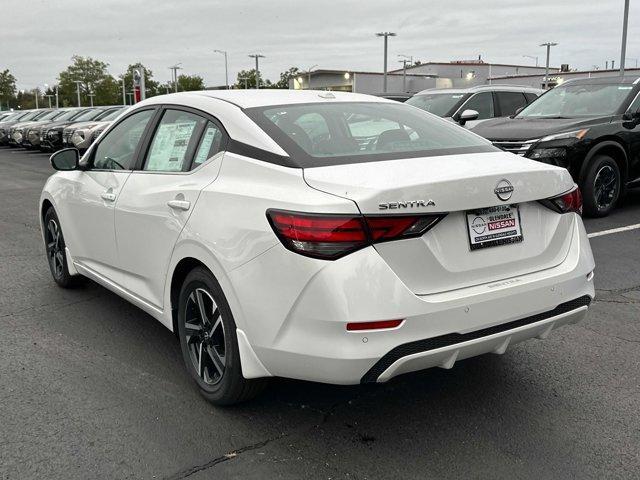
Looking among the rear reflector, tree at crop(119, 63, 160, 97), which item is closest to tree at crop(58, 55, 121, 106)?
tree at crop(119, 63, 160, 97)

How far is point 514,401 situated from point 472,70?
87903 mm

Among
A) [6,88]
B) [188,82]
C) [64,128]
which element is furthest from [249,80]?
[64,128]

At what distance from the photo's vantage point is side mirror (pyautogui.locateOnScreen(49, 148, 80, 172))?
Answer: 4711 millimetres

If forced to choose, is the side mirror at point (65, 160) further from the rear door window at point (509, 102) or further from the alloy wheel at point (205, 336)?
the rear door window at point (509, 102)

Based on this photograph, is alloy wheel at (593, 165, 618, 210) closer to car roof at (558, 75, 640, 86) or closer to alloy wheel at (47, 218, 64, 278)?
car roof at (558, 75, 640, 86)

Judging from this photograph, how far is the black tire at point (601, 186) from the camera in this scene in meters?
8.06

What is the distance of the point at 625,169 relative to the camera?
27.9ft

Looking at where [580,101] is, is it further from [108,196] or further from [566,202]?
[108,196]

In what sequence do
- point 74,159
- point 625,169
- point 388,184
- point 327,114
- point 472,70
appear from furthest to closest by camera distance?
point 472,70
point 625,169
point 74,159
point 327,114
point 388,184

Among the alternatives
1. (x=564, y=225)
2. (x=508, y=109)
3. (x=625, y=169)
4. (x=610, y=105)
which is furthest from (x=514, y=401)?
(x=508, y=109)

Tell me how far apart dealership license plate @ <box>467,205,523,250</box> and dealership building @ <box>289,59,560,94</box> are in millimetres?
68506

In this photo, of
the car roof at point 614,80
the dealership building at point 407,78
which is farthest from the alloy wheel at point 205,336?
the dealership building at point 407,78

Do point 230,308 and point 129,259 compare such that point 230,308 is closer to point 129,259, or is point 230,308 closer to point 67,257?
point 129,259

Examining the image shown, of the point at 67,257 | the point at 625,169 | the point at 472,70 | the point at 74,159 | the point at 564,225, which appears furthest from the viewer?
the point at 472,70
